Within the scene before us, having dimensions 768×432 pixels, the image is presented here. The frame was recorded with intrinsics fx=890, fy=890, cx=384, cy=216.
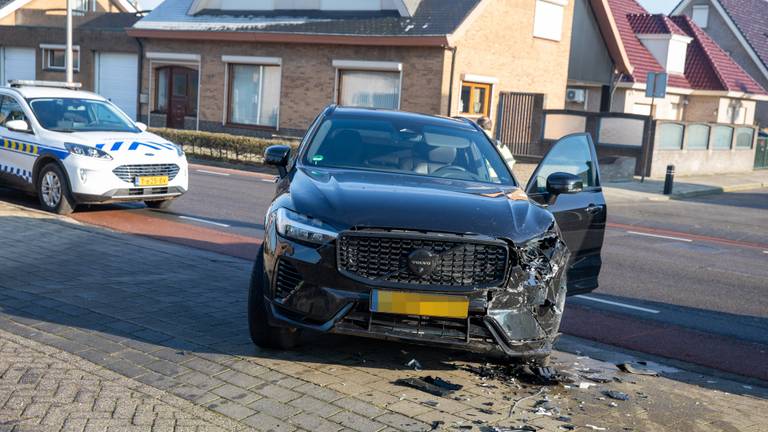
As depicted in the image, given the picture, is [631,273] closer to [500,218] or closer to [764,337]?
[764,337]

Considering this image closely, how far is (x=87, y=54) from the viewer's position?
35.2 meters

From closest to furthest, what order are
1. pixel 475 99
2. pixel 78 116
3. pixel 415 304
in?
1. pixel 415 304
2. pixel 78 116
3. pixel 475 99

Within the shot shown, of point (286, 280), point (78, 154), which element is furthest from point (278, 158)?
point (78, 154)

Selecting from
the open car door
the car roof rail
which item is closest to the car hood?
the open car door

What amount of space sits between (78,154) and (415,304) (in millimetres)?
7939

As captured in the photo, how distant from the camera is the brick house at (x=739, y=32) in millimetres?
47156

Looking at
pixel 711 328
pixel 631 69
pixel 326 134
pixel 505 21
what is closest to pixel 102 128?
pixel 326 134

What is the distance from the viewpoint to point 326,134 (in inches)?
276

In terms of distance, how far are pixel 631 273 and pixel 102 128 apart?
753cm

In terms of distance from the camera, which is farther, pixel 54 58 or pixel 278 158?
pixel 54 58

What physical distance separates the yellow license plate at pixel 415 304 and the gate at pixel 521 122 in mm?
23133

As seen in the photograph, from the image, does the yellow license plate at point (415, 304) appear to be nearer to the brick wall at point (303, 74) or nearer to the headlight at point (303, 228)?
the headlight at point (303, 228)

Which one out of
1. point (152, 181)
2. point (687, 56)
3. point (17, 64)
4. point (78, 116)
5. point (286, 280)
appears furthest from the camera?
point (687, 56)

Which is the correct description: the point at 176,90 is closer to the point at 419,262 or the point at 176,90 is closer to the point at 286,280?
the point at 286,280
